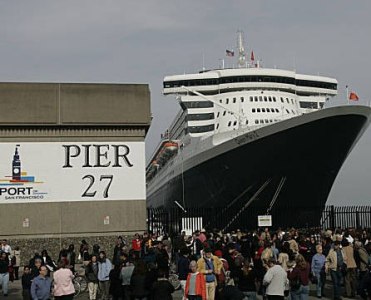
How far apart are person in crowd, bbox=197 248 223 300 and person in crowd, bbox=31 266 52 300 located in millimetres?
2302

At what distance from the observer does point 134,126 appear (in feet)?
65.8

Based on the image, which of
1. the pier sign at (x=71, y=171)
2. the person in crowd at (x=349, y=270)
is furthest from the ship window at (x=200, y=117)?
the person in crowd at (x=349, y=270)

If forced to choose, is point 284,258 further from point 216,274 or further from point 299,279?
point 216,274

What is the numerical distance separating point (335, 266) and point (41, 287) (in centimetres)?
607

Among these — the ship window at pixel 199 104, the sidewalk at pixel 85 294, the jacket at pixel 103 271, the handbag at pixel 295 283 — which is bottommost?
the sidewalk at pixel 85 294

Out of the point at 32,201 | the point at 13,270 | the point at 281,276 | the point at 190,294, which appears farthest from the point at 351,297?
the point at 32,201

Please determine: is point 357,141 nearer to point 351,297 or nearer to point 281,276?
point 351,297

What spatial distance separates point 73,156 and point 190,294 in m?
11.5

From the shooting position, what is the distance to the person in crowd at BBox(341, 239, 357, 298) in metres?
12.6

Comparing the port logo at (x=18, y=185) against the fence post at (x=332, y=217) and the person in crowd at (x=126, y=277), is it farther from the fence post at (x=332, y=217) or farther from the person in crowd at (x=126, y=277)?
the fence post at (x=332, y=217)

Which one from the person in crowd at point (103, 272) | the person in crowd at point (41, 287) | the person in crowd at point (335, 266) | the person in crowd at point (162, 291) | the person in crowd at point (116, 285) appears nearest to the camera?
the person in crowd at point (162, 291)

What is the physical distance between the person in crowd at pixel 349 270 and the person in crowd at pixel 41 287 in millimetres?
6209

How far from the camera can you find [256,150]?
92.8 feet

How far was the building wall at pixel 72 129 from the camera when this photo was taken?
19.2 metres
